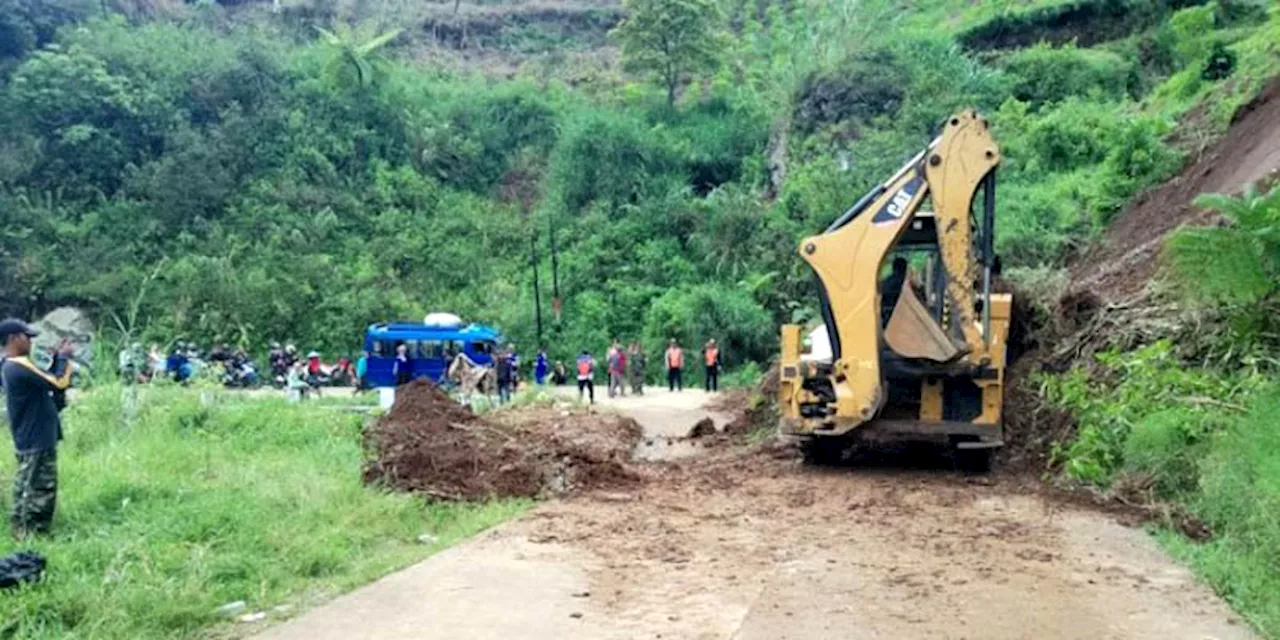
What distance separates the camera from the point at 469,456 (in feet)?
36.0

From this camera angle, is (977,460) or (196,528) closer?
(196,528)

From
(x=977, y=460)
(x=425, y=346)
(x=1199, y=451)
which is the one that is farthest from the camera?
(x=425, y=346)

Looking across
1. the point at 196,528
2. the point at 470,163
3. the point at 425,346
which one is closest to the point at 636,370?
the point at 425,346

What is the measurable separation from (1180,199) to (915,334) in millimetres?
8915

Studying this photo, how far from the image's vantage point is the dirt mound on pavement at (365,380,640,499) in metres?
10.4

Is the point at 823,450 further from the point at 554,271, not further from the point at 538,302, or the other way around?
the point at 554,271

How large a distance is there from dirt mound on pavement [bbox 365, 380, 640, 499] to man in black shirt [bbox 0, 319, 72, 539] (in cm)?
299

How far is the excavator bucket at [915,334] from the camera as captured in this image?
11.1m

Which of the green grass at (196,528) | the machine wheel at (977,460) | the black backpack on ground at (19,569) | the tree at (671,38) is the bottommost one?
the machine wheel at (977,460)

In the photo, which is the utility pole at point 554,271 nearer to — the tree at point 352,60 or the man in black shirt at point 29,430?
the tree at point 352,60

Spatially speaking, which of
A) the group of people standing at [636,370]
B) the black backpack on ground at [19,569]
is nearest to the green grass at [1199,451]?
the black backpack on ground at [19,569]

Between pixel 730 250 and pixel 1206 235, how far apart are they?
24.5 metres

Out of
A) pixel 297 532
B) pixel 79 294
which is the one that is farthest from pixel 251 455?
pixel 79 294

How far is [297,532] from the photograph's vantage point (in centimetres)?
804
